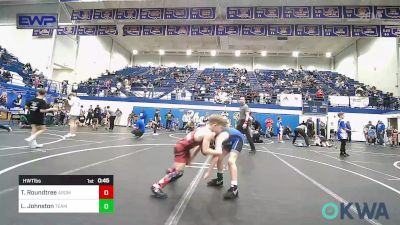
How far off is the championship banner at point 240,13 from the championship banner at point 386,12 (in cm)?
833

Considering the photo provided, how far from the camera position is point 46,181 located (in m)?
2.57

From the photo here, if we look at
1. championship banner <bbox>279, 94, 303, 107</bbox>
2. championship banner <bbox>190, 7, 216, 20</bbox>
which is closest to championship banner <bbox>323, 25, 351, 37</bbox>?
championship banner <bbox>279, 94, 303, 107</bbox>

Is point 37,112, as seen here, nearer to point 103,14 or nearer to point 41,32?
point 103,14

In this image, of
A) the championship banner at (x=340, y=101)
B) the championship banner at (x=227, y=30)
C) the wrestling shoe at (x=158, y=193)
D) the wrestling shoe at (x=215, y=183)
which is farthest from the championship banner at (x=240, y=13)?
the wrestling shoe at (x=158, y=193)

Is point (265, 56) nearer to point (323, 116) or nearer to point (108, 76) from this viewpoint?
point (323, 116)

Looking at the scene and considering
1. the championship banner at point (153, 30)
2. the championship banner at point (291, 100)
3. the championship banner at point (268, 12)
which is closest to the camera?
the championship banner at point (268, 12)

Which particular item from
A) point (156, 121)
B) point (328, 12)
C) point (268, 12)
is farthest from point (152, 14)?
point (328, 12)

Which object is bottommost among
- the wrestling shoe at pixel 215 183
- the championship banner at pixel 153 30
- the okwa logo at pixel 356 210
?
the okwa logo at pixel 356 210

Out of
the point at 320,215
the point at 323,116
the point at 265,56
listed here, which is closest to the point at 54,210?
the point at 320,215

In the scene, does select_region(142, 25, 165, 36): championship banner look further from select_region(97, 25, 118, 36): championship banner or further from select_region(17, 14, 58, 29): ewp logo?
select_region(17, 14, 58, 29): ewp logo

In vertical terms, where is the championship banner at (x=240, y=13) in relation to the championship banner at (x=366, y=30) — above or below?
above

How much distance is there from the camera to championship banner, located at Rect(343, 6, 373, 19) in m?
17.9

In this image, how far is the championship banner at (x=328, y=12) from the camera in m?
18.1

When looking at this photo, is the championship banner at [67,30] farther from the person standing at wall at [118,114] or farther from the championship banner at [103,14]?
the person standing at wall at [118,114]
